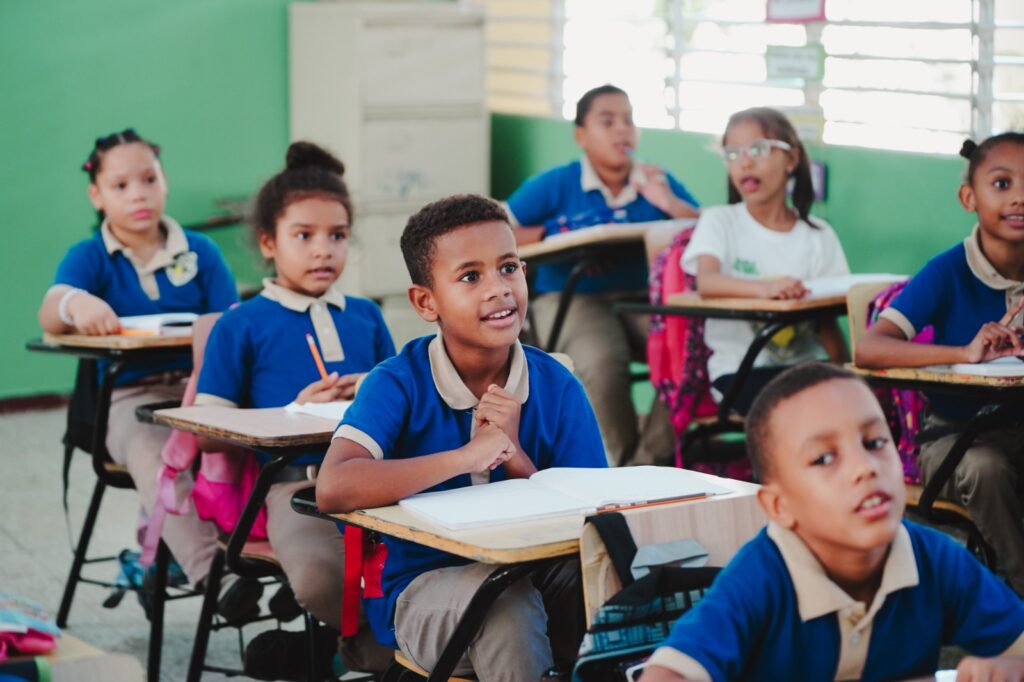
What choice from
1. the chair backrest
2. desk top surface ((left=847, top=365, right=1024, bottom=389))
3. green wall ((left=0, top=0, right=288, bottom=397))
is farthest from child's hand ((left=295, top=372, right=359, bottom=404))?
green wall ((left=0, top=0, right=288, bottom=397))

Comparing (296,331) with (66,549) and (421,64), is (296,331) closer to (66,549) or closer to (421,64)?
(66,549)

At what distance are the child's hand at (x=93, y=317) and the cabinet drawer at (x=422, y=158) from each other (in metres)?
3.19

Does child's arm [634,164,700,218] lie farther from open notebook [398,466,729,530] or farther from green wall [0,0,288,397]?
open notebook [398,466,729,530]

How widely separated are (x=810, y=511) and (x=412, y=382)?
0.88 metres

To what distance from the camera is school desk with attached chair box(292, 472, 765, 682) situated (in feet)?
6.31

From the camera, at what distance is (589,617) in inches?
75.3

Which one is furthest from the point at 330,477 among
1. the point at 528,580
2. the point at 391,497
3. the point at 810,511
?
the point at 810,511

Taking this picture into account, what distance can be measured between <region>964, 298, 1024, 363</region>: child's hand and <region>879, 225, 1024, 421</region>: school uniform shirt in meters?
0.21

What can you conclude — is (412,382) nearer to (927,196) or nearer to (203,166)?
(927,196)

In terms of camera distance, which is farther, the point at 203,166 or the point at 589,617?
the point at 203,166

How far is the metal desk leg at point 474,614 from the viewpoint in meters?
2.05

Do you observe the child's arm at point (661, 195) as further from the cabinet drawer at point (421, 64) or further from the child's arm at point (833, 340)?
the cabinet drawer at point (421, 64)

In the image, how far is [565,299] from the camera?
496 centimetres

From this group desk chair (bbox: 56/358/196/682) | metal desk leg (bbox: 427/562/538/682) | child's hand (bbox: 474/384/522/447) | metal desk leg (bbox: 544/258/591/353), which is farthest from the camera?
metal desk leg (bbox: 544/258/591/353)
